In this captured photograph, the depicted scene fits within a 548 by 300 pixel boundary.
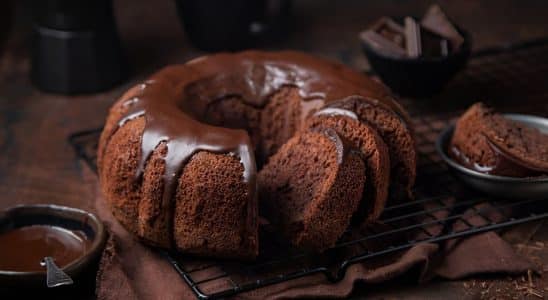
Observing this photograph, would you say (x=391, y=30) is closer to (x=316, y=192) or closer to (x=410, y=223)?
(x=410, y=223)

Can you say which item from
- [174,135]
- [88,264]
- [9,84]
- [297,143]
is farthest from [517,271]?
[9,84]

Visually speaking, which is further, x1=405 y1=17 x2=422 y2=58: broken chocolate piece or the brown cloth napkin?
x1=405 y1=17 x2=422 y2=58: broken chocolate piece

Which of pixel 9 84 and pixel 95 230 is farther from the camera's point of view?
pixel 9 84

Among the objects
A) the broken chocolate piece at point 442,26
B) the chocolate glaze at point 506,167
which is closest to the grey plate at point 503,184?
the chocolate glaze at point 506,167

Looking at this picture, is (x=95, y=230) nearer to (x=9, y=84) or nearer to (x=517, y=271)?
(x=517, y=271)

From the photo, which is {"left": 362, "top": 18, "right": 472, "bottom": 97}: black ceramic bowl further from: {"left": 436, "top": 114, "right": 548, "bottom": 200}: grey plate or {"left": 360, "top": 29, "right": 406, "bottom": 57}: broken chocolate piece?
{"left": 436, "top": 114, "right": 548, "bottom": 200}: grey plate

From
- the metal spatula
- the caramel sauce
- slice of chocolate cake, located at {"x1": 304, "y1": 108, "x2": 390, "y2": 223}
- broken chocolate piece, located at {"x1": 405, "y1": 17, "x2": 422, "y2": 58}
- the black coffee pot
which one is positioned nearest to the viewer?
the metal spatula

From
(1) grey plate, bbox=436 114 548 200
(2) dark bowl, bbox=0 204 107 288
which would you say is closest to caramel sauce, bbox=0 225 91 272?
(2) dark bowl, bbox=0 204 107 288
